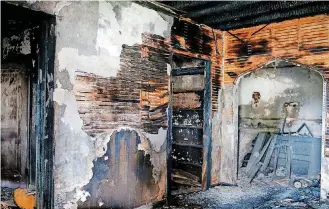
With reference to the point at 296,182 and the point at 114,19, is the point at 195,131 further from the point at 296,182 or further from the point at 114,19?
the point at 114,19

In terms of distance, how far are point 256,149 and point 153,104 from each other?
3.55m

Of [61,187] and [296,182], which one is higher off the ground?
[61,187]

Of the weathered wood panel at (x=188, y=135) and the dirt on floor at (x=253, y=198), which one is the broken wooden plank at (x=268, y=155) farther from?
the weathered wood panel at (x=188, y=135)

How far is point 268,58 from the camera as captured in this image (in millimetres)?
5457

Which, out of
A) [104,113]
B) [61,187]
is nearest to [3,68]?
[104,113]

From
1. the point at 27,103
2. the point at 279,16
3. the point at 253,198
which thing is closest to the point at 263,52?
the point at 279,16

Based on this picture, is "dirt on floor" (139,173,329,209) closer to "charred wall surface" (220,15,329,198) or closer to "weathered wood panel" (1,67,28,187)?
"charred wall surface" (220,15,329,198)

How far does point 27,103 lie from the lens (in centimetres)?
400

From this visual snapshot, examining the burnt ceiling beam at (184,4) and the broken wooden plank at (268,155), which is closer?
the burnt ceiling beam at (184,4)

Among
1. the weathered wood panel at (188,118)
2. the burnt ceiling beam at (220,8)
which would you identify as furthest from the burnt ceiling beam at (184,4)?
the weathered wood panel at (188,118)

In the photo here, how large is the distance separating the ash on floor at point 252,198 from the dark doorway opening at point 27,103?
7.11 ft

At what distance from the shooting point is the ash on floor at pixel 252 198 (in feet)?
15.1

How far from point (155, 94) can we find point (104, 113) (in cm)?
99

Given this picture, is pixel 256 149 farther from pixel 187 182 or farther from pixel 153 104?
pixel 153 104
